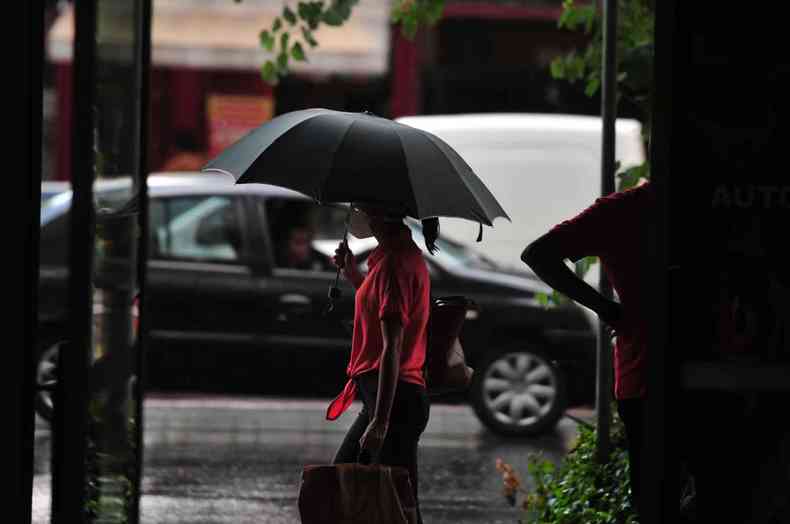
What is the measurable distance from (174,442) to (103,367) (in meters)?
5.30

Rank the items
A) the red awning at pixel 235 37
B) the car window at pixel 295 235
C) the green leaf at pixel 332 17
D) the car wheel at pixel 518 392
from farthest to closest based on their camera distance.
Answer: the red awning at pixel 235 37
the car window at pixel 295 235
the car wheel at pixel 518 392
the green leaf at pixel 332 17

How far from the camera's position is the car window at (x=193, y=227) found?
11859 millimetres

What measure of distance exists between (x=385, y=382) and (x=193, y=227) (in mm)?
7100

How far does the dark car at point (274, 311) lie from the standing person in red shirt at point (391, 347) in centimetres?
614

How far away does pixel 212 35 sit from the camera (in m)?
19.4

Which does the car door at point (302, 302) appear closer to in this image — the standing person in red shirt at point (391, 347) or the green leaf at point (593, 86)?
the green leaf at point (593, 86)

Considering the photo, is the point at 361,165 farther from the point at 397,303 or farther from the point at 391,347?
the point at 391,347

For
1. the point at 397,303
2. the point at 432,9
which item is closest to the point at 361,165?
the point at 397,303

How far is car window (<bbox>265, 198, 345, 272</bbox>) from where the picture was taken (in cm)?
1173

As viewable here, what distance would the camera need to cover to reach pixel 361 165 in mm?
5266

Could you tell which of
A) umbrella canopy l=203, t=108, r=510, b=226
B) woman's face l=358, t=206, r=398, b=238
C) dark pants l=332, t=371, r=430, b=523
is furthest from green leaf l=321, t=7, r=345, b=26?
dark pants l=332, t=371, r=430, b=523

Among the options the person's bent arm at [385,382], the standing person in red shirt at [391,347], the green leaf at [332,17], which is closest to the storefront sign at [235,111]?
the green leaf at [332,17]

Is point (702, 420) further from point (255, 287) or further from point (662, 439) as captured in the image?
point (255, 287)

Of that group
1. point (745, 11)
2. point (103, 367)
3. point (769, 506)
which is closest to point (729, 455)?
point (769, 506)
